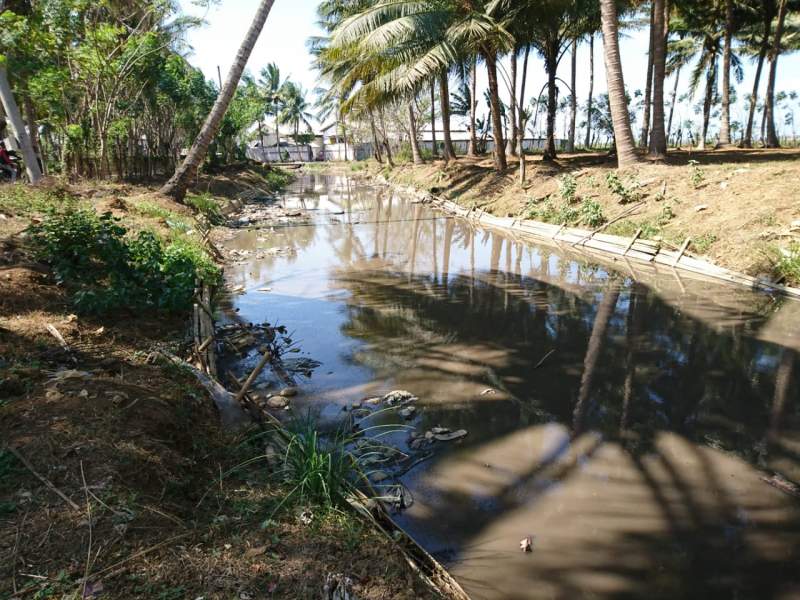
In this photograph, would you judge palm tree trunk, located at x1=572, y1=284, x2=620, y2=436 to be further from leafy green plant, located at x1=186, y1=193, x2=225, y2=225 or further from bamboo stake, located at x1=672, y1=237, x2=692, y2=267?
leafy green plant, located at x1=186, y1=193, x2=225, y2=225

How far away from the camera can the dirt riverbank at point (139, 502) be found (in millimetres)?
2521

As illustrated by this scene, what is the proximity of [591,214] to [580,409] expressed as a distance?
956 cm

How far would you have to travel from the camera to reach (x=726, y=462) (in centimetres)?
425

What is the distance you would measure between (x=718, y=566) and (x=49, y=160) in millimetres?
24971

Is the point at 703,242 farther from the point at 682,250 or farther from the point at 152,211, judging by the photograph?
the point at 152,211

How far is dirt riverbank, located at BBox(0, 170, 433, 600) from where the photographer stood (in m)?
2.52

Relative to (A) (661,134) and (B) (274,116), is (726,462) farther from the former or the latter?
(B) (274,116)

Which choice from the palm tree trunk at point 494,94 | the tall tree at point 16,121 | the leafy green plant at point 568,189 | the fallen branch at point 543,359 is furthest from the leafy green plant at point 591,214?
the tall tree at point 16,121

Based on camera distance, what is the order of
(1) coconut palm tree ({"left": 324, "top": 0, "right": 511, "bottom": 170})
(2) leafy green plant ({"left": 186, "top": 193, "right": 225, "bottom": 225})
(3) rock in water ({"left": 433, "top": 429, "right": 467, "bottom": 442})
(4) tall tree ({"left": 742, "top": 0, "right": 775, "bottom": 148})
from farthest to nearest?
(4) tall tree ({"left": 742, "top": 0, "right": 775, "bottom": 148})
(1) coconut palm tree ({"left": 324, "top": 0, "right": 511, "bottom": 170})
(2) leafy green plant ({"left": 186, "top": 193, "right": 225, "bottom": 225})
(3) rock in water ({"left": 433, "top": 429, "right": 467, "bottom": 442})

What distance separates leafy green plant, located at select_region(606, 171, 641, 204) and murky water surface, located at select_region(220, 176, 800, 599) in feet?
10.0

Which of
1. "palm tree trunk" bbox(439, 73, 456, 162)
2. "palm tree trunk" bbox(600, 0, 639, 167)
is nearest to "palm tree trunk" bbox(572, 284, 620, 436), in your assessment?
"palm tree trunk" bbox(600, 0, 639, 167)

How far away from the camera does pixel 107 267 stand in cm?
599

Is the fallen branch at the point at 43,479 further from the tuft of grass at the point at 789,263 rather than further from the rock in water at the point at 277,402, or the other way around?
the tuft of grass at the point at 789,263

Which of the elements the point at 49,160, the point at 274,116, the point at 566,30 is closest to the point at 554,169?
the point at 566,30
